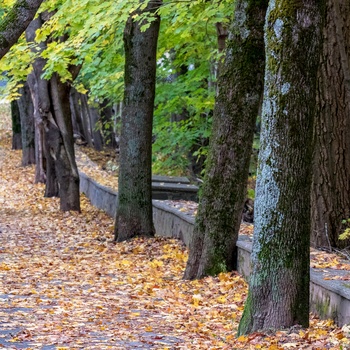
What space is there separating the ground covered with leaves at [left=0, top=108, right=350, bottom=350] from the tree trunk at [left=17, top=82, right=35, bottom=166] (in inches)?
558

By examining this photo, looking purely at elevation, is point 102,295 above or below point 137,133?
below

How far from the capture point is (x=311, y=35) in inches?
267

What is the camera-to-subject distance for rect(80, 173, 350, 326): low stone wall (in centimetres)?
713

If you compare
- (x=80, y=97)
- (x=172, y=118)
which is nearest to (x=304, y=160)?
(x=172, y=118)

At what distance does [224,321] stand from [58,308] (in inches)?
79.4

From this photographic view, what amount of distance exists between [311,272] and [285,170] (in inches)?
73.5

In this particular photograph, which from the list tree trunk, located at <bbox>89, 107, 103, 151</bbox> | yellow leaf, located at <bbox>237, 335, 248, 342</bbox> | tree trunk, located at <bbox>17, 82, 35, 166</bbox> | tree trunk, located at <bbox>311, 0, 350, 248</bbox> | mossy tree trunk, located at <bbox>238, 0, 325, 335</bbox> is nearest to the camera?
mossy tree trunk, located at <bbox>238, 0, 325, 335</bbox>

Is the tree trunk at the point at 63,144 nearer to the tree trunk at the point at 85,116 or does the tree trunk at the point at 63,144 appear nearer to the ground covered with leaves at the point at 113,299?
the ground covered with leaves at the point at 113,299

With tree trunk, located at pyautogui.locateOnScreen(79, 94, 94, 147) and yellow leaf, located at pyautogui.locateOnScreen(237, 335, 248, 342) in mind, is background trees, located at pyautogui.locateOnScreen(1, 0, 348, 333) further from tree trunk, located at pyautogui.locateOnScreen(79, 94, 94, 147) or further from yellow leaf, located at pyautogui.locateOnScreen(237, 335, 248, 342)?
tree trunk, located at pyautogui.locateOnScreen(79, 94, 94, 147)

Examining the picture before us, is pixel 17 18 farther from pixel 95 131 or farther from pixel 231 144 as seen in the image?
pixel 95 131

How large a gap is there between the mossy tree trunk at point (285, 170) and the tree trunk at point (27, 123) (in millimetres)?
25131

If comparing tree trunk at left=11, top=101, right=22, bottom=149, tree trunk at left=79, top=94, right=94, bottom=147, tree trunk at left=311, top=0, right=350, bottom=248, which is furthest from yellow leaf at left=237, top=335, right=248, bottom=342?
tree trunk at left=79, top=94, right=94, bottom=147

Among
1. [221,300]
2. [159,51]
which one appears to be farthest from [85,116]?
[221,300]

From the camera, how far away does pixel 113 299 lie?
9.79 meters
